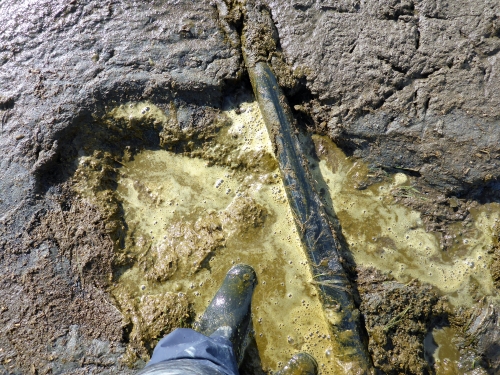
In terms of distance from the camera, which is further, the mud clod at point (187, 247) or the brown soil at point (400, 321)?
the mud clod at point (187, 247)

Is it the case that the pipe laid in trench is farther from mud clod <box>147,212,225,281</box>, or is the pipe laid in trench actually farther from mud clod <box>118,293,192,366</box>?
mud clod <box>118,293,192,366</box>

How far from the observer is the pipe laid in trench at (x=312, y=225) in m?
2.51

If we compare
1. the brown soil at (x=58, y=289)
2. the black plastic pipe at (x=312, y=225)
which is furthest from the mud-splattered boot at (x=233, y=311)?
the brown soil at (x=58, y=289)

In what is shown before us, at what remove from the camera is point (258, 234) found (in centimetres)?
275

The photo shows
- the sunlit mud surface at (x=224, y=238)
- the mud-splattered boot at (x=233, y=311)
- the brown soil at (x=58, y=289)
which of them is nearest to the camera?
the brown soil at (x=58, y=289)

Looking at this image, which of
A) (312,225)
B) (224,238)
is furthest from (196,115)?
(312,225)

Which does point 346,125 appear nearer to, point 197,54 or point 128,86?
point 197,54

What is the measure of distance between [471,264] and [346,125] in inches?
48.9

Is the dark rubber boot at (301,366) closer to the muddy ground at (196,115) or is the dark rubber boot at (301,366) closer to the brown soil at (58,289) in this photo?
the muddy ground at (196,115)

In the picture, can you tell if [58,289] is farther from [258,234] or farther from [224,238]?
[258,234]

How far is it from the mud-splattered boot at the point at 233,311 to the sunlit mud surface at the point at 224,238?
3.0 inches

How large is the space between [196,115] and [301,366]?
5.87 feet

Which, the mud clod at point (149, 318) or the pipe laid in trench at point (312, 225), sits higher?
the pipe laid in trench at point (312, 225)

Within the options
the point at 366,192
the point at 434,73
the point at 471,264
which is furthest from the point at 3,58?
the point at 471,264
